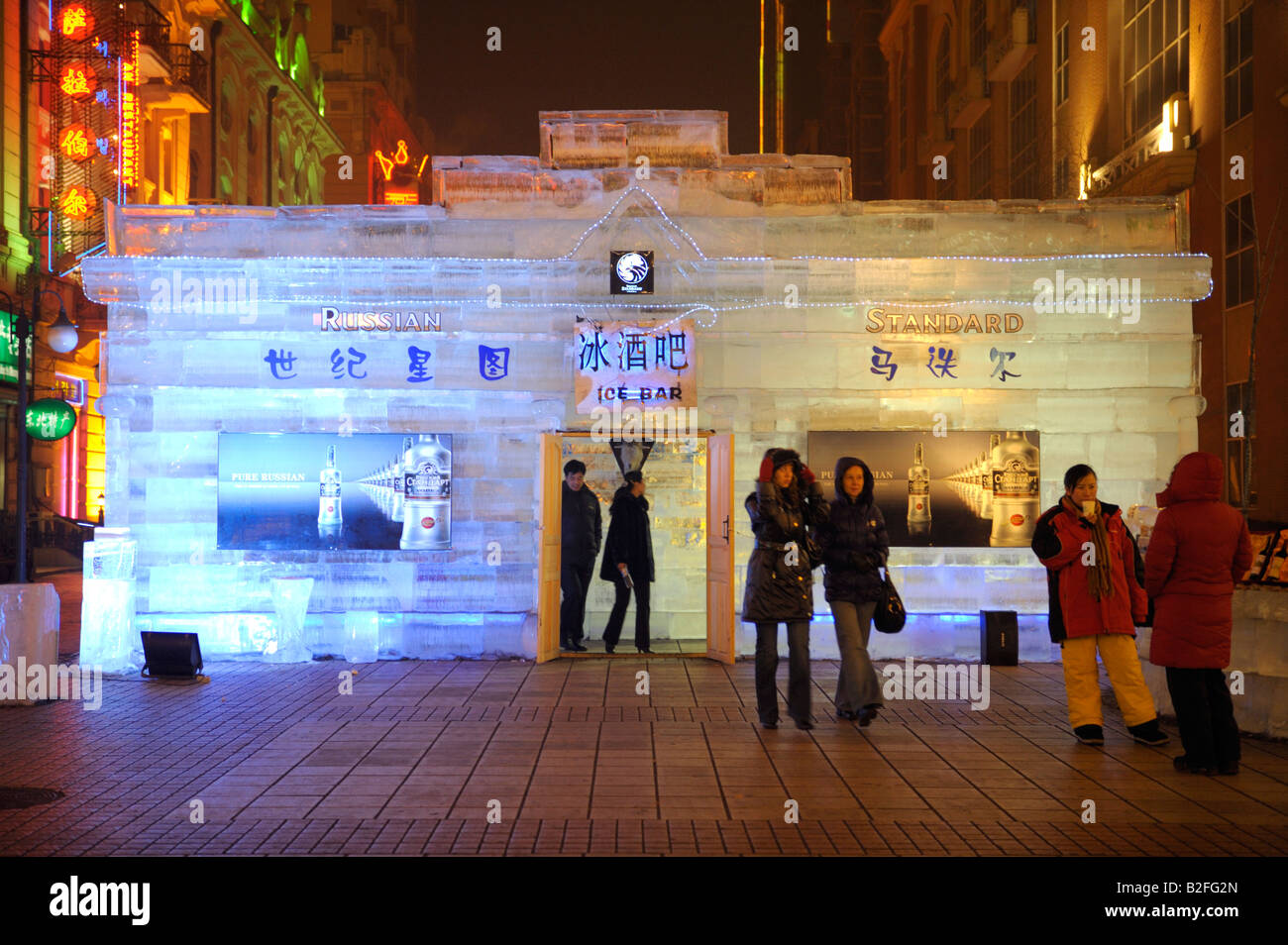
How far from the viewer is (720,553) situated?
37.3ft

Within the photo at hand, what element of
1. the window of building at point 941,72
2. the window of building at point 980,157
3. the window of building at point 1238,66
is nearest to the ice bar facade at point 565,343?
the window of building at point 1238,66

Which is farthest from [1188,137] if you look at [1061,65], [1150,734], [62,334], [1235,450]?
[62,334]

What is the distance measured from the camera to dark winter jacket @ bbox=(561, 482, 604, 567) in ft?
40.3

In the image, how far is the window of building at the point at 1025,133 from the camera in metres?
26.5

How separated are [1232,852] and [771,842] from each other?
6.93ft

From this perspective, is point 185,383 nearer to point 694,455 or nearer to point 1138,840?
point 694,455

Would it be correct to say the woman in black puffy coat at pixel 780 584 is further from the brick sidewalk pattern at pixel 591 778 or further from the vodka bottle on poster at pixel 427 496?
the vodka bottle on poster at pixel 427 496

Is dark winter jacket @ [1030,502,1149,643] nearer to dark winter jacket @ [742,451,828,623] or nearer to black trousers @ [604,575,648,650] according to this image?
dark winter jacket @ [742,451,828,623]

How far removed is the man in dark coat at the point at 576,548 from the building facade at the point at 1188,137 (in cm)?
641

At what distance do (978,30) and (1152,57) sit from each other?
10.7m

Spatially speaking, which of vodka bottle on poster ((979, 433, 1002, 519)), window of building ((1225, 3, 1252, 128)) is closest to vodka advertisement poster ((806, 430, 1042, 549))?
vodka bottle on poster ((979, 433, 1002, 519))
